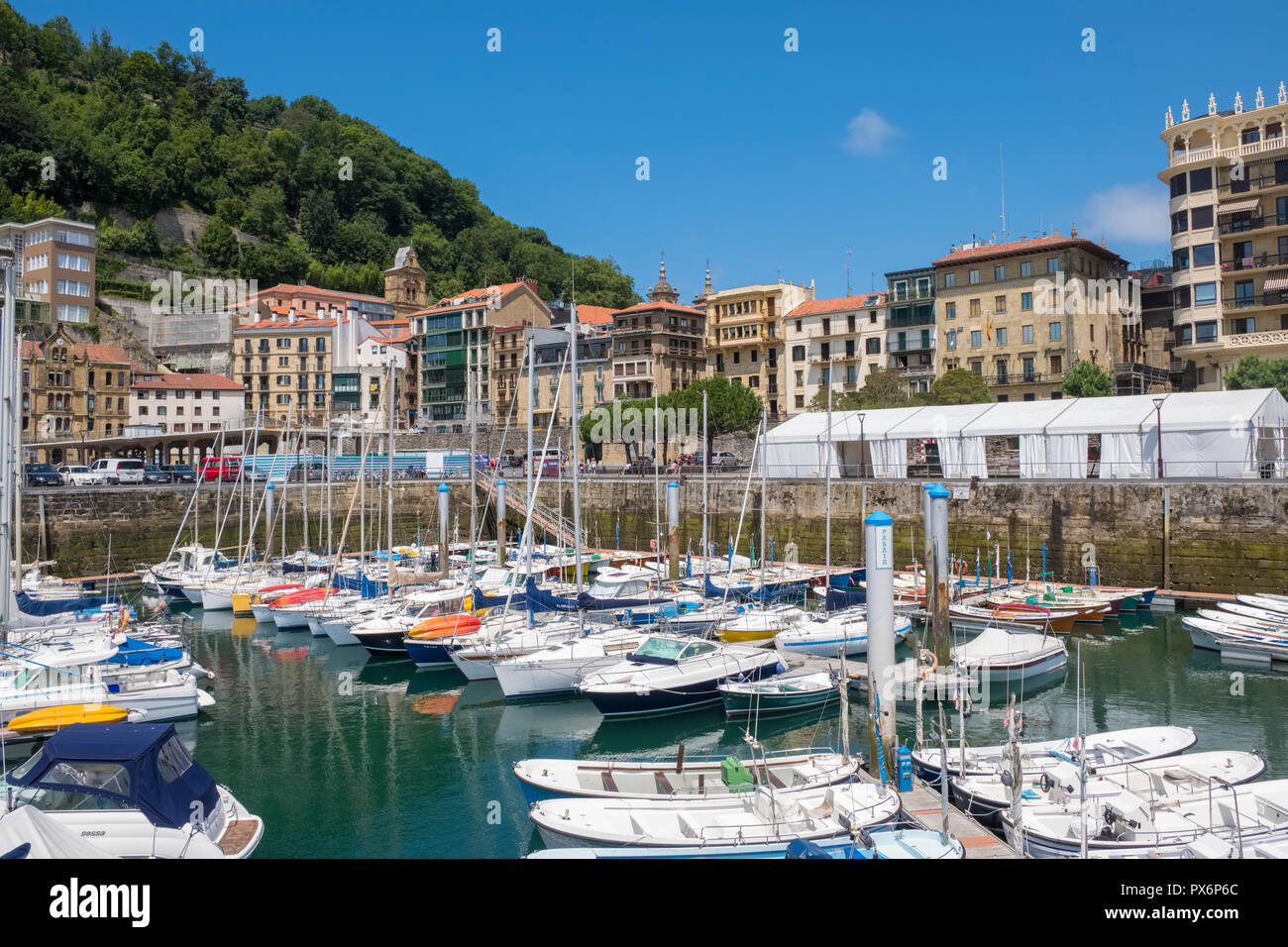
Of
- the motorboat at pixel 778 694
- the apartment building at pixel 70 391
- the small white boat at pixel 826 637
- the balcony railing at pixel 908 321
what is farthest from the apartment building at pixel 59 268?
the motorboat at pixel 778 694

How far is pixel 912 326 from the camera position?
73.4 metres

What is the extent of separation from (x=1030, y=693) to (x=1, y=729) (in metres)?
24.5

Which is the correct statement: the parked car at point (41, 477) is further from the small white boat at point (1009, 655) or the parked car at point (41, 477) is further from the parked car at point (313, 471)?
the small white boat at point (1009, 655)

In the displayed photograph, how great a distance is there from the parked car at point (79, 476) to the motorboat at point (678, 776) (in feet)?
142

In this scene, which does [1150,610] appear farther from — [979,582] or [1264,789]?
[1264,789]

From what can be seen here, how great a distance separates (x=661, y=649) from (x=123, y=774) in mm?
13057

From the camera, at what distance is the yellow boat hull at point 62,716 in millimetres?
18983

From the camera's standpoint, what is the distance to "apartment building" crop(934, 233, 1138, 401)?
64.9 m

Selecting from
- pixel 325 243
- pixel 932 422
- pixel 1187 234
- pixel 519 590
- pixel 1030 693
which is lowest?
pixel 1030 693

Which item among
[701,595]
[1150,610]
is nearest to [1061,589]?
[1150,610]

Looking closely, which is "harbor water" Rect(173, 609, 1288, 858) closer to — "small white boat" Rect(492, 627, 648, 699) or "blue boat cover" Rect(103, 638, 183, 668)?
"small white boat" Rect(492, 627, 648, 699)

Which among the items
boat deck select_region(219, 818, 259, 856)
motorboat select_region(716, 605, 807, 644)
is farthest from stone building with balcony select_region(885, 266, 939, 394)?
boat deck select_region(219, 818, 259, 856)

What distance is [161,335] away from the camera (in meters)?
96.4

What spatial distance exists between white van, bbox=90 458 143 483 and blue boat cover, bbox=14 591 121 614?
20969mm
